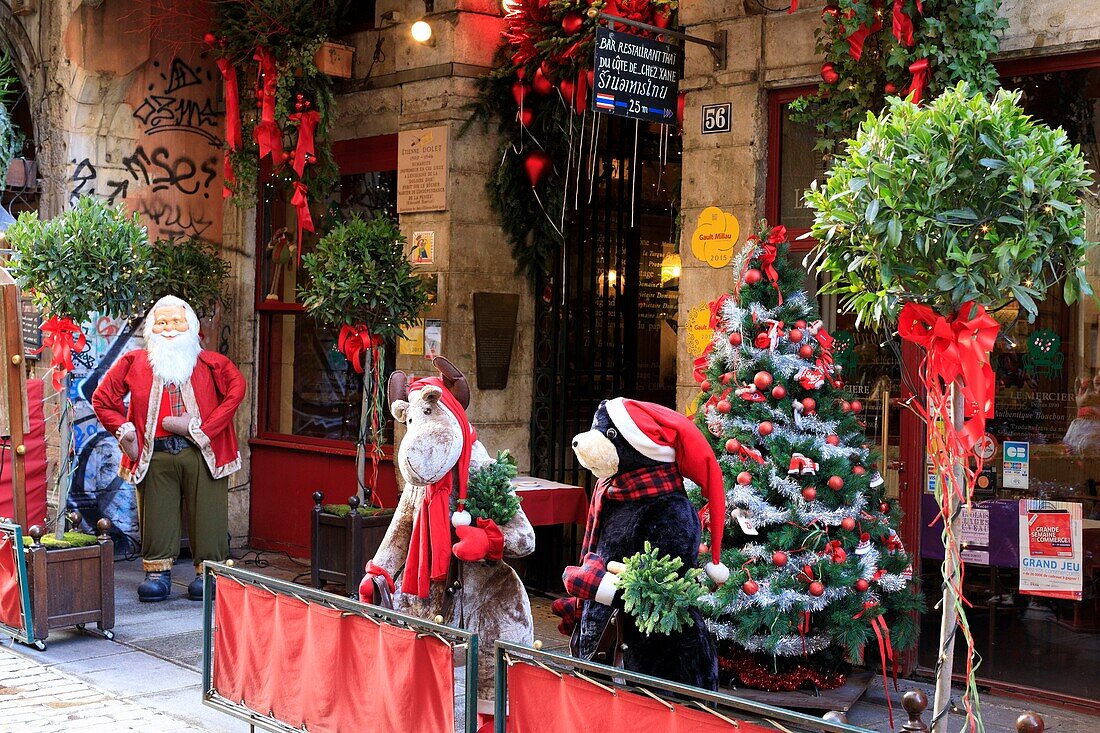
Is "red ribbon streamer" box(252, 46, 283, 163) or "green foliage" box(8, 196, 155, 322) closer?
"green foliage" box(8, 196, 155, 322)

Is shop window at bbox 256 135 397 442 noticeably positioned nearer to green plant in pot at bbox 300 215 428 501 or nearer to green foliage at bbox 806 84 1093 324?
green plant in pot at bbox 300 215 428 501

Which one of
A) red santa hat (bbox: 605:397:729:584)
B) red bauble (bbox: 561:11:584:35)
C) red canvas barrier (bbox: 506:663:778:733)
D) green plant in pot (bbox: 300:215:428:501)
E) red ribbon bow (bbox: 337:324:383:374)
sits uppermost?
red bauble (bbox: 561:11:584:35)

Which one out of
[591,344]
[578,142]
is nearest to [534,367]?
[591,344]

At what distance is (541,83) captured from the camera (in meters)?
9.14

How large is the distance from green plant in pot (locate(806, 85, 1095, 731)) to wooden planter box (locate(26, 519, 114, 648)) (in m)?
5.79

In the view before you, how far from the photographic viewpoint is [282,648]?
18.0ft

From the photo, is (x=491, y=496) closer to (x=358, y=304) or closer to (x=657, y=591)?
(x=657, y=591)

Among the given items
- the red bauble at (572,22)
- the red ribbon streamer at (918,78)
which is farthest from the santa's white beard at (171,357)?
the red ribbon streamer at (918,78)

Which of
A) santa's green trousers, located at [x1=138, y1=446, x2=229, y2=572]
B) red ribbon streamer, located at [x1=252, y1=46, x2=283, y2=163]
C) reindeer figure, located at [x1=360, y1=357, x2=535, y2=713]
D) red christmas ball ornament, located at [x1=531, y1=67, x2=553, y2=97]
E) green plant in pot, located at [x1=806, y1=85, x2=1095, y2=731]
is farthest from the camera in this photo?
red ribbon streamer, located at [x1=252, y1=46, x2=283, y2=163]

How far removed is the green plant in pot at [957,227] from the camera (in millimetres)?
3928

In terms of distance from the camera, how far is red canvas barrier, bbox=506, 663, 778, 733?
12.6ft

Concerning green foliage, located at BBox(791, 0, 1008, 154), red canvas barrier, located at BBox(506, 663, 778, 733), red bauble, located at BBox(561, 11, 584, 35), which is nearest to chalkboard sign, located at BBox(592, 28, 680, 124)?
red bauble, located at BBox(561, 11, 584, 35)

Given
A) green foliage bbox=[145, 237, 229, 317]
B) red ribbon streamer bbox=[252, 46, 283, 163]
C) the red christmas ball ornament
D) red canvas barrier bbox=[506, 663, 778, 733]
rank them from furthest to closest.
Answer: green foliage bbox=[145, 237, 229, 317] < red ribbon streamer bbox=[252, 46, 283, 163] < the red christmas ball ornament < red canvas barrier bbox=[506, 663, 778, 733]

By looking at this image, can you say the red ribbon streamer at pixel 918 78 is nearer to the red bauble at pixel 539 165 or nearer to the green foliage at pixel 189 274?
the red bauble at pixel 539 165
